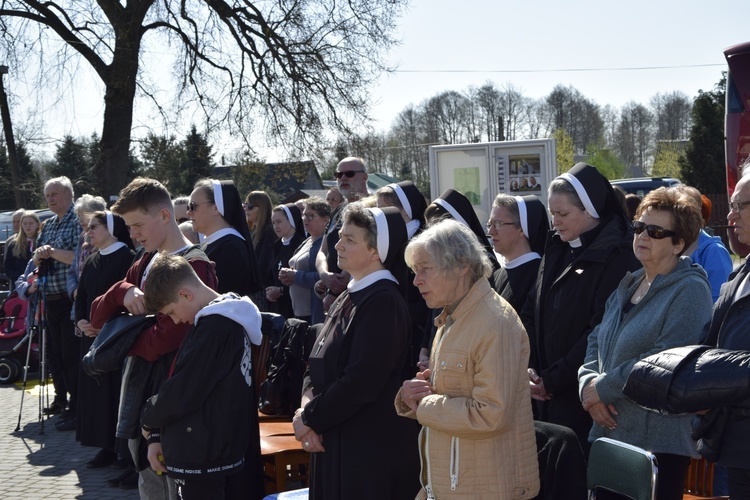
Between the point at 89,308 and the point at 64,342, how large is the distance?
5.34 ft

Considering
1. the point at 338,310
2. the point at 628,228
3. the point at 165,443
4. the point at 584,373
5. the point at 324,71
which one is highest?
the point at 324,71

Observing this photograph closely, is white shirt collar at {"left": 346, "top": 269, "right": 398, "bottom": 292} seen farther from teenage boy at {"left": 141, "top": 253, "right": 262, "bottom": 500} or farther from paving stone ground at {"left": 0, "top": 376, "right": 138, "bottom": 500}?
paving stone ground at {"left": 0, "top": 376, "right": 138, "bottom": 500}

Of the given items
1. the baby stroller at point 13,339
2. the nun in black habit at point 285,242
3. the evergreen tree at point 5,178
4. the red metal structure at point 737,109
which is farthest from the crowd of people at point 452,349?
the evergreen tree at point 5,178

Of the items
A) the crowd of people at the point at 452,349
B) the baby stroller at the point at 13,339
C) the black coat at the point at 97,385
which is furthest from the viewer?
the baby stroller at the point at 13,339

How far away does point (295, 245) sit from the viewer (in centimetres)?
854

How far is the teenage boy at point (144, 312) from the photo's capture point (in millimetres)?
4293

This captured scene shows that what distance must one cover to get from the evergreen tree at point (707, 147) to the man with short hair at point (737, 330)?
34335 millimetres

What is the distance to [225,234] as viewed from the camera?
5789 millimetres

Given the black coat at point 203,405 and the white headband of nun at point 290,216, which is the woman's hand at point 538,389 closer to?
the black coat at point 203,405

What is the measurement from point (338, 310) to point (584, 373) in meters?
1.22

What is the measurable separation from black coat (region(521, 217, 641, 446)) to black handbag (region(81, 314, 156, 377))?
2.12m

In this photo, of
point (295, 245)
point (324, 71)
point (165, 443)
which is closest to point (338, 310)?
point (165, 443)

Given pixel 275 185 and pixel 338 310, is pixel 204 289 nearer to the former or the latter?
pixel 338 310

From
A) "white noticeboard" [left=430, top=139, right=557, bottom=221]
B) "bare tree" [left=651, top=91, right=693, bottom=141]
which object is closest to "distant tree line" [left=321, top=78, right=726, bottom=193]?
"bare tree" [left=651, top=91, right=693, bottom=141]
